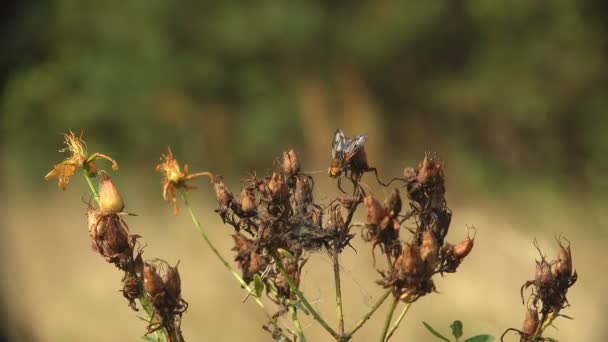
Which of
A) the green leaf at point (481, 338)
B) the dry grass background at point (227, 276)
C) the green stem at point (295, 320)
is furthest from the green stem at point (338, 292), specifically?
the dry grass background at point (227, 276)

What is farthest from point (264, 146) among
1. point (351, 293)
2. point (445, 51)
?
point (351, 293)

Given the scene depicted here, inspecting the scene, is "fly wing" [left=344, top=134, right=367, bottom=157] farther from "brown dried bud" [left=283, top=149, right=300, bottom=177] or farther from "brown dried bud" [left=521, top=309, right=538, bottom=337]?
"brown dried bud" [left=521, top=309, right=538, bottom=337]

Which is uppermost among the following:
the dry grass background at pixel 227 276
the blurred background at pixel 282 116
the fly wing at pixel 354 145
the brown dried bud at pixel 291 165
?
the blurred background at pixel 282 116

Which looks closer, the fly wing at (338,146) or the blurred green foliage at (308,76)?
the fly wing at (338,146)

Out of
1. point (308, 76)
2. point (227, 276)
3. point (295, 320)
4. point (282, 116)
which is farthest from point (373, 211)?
point (282, 116)

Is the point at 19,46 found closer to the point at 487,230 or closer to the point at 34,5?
the point at 34,5

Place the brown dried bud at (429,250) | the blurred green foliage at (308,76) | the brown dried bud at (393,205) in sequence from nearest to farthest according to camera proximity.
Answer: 1. the brown dried bud at (429,250)
2. the brown dried bud at (393,205)
3. the blurred green foliage at (308,76)

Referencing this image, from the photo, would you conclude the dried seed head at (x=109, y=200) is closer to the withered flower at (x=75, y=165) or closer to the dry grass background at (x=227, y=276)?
the withered flower at (x=75, y=165)
